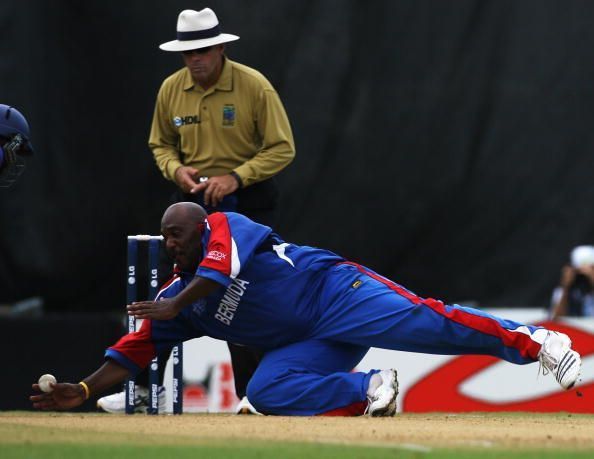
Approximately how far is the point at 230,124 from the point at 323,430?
6.95ft

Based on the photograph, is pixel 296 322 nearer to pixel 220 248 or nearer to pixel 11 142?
pixel 220 248

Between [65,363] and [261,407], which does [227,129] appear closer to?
[261,407]

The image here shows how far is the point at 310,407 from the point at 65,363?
2506mm

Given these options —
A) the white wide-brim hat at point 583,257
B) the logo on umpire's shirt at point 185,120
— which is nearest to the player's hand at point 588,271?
the white wide-brim hat at point 583,257

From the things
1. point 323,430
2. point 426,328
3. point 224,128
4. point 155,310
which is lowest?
point 323,430

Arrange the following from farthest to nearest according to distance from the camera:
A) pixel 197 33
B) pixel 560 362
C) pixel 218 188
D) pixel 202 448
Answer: pixel 197 33 < pixel 218 188 < pixel 560 362 < pixel 202 448

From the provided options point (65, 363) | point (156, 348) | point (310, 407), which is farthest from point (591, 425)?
point (65, 363)

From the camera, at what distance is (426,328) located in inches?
238

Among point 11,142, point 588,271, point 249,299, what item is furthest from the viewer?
point 588,271

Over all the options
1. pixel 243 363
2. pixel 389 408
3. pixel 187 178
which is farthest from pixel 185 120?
pixel 389 408

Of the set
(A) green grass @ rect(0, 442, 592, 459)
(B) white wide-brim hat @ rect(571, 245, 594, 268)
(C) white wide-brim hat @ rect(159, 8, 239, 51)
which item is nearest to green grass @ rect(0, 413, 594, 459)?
(A) green grass @ rect(0, 442, 592, 459)

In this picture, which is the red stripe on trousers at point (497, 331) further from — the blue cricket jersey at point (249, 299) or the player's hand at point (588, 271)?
the player's hand at point (588, 271)

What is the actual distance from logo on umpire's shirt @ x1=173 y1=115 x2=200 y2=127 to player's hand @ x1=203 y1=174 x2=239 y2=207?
0.33 m

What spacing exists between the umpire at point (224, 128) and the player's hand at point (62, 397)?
42.2 inches
